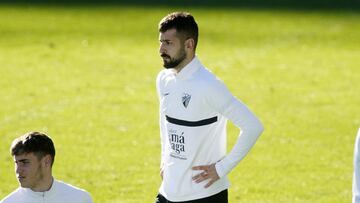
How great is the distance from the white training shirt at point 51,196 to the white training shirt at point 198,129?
82cm

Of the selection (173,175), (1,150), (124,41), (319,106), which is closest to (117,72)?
(124,41)

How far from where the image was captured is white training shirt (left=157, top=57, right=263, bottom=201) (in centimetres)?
765

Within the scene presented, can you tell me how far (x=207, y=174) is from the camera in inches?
303

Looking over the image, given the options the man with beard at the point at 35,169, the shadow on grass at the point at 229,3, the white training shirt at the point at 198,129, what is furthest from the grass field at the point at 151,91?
the man with beard at the point at 35,169

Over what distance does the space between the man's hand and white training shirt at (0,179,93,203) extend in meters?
0.89

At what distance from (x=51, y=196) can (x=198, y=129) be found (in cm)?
124

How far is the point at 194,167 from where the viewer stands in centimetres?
774

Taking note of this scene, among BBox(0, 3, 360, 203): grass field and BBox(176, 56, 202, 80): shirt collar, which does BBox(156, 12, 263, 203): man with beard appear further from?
BBox(0, 3, 360, 203): grass field

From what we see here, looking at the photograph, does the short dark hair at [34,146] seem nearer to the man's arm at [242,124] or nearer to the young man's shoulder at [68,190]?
the young man's shoulder at [68,190]

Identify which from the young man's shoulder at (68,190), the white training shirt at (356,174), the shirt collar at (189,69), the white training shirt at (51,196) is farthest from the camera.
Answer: the shirt collar at (189,69)

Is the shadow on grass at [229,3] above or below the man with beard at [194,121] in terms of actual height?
below

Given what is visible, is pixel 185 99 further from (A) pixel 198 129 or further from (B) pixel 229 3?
(B) pixel 229 3

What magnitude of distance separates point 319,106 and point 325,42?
5.63 m

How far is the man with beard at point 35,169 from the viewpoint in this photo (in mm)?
7051
